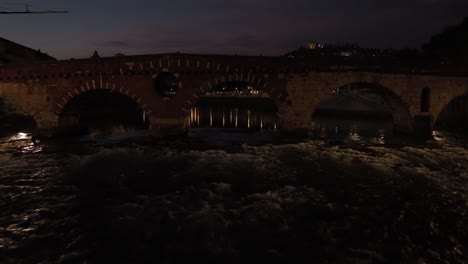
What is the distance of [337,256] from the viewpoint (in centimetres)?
691

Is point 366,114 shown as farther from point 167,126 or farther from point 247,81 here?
point 167,126

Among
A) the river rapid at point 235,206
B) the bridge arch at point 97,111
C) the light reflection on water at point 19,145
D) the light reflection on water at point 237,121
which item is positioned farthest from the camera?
the light reflection on water at point 237,121

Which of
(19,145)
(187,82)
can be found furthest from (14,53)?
(187,82)

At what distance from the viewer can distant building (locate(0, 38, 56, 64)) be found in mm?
34928

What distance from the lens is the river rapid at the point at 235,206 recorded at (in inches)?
282

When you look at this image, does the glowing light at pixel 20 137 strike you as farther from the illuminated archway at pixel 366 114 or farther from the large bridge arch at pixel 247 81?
the illuminated archway at pixel 366 114

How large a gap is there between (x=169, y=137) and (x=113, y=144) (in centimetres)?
345

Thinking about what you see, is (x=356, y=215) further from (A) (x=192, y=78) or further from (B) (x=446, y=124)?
(B) (x=446, y=124)

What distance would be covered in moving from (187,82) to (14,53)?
29523 millimetres

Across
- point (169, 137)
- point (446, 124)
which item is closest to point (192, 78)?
point (169, 137)

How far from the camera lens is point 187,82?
19891 millimetres

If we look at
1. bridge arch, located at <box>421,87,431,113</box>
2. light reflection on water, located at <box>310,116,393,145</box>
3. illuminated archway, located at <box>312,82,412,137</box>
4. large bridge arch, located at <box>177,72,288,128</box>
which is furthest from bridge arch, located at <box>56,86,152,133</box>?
bridge arch, located at <box>421,87,431,113</box>

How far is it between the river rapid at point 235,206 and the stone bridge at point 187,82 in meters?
4.03

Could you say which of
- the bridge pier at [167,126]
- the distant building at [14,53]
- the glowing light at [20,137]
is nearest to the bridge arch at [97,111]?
the glowing light at [20,137]
